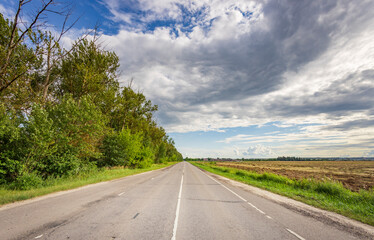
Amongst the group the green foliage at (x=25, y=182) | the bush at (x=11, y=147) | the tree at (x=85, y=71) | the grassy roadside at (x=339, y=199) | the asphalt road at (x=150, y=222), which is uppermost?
the tree at (x=85, y=71)

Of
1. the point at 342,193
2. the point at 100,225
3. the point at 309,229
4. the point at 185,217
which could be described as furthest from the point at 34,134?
the point at 342,193

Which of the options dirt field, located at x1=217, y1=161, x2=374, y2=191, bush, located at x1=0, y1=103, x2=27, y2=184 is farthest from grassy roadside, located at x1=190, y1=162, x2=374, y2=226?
bush, located at x1=0, y1=103, x2=27, y2=184

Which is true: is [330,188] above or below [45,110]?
below

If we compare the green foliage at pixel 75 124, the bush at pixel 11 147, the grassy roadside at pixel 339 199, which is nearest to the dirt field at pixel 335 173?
the grassy roadside at pixel 339 199

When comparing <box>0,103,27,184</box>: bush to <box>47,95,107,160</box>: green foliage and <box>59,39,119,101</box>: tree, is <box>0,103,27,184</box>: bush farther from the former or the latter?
<box>59,39,119,101</box>: tree

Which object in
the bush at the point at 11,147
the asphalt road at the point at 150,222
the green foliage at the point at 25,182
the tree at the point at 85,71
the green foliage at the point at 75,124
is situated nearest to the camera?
the asphalt road at the point at 150,222

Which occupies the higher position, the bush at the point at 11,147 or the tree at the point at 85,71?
the tree at the point at 85,71

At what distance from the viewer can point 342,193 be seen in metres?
12.1

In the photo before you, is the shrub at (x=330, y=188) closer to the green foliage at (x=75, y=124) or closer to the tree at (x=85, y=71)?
the green foliage at (x=75, y=124)

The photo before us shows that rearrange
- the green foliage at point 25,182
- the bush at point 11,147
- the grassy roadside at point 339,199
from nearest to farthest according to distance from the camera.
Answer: the grassy roadside at point 339,199
the green foliage at point 25,182
the bush at point 11,147

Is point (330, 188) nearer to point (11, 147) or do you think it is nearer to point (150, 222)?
point (150, 222)

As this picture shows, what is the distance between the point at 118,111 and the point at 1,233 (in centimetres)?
3067

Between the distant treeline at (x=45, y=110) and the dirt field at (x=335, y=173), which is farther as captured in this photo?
the dirt field at (x=335, y=173)

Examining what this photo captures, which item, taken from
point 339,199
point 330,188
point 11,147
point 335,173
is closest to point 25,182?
point 11,147
